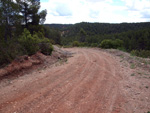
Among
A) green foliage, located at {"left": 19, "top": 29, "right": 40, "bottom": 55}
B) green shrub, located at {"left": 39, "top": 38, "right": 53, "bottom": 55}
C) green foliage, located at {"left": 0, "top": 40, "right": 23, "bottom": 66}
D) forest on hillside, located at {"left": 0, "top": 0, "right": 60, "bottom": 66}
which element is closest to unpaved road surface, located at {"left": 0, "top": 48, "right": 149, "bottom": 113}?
green foliage, located at {"left": 0, "top": 40, "right": 23, "bottom": 66}

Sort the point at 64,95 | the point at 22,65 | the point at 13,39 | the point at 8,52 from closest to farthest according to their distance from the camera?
the point at 64,95 < the point at 8,52 < the point at 22,65 < the point at 13,39

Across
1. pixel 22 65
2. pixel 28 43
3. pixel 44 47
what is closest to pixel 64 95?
pixel 22 65

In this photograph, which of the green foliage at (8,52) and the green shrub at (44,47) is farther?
the green shrub at (44,47)

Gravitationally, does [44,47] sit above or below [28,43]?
below

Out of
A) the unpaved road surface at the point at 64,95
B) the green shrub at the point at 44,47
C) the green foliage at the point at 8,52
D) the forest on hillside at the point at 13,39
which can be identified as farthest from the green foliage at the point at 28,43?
the unpaved road surface at the point at 64,95

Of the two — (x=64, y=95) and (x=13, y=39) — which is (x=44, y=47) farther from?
(x=64, y=95)

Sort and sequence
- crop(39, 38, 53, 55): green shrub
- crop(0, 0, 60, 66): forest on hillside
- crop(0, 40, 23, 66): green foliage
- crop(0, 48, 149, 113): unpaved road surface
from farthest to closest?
1. crop(39, 38, 53, 55): green shrub
2. crop(0, 0, 60, 66): forest on hillside
3. crop(0, 40, 23, 66): green foliage
4. crop(0, 48, 149, 113): unpaved road surface

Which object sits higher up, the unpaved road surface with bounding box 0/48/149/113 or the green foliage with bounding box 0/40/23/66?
the green foliage with bounding box 0/40/23/66

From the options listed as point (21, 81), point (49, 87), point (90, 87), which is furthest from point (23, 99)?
point (90, 87)

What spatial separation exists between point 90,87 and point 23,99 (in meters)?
2.71

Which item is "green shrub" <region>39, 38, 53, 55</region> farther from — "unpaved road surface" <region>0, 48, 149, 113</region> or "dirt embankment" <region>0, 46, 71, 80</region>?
"unpaved road surface" <region>0, 48, 149, 113</region>

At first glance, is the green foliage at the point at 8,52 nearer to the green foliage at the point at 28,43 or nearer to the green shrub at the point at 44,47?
the green foliage at the point at 28,43

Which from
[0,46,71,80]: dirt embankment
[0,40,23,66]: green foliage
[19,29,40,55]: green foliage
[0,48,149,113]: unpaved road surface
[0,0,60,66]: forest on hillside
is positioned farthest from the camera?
[19,29,40,55]: green foliage

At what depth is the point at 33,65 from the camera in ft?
30.0
